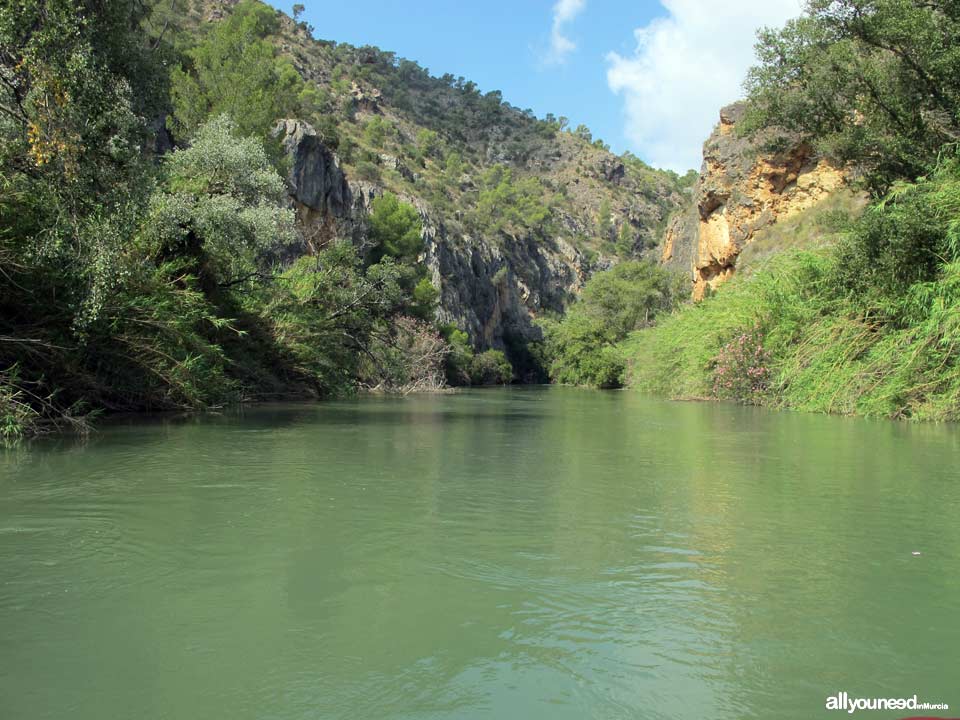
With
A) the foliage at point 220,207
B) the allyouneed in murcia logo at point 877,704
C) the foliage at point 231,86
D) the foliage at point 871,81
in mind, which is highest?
the foliage at point 231,86

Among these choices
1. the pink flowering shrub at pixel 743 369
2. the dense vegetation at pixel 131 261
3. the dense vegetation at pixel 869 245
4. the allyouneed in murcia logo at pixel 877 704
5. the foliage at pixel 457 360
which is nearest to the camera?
the allyouneed in murcia logo at pixel 877 704

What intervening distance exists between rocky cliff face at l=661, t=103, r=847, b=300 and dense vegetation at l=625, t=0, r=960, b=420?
15.0 metres

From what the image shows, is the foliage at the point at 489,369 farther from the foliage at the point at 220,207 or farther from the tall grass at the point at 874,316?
the foliage at the point at 220,207

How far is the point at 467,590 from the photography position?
357 cm

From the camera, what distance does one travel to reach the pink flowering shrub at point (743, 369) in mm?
21266

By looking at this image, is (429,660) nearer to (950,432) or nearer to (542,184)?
(950,432)

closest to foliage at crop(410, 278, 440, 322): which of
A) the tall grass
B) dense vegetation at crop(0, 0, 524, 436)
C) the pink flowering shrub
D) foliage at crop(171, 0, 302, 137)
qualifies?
foliage at crop(171, 0, 302, 137)

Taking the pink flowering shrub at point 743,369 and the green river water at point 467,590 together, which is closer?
the green river water at point 467,590

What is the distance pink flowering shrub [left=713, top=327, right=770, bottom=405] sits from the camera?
2127cm

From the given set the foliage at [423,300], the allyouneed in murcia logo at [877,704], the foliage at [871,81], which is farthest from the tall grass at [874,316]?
the foliage at [423,300]

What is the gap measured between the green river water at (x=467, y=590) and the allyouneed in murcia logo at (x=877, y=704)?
4 cm

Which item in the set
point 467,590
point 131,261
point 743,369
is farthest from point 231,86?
point 467,590

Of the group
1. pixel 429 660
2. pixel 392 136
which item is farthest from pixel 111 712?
pixel 392 136

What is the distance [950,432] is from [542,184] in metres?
112
